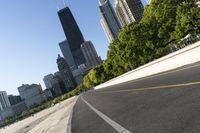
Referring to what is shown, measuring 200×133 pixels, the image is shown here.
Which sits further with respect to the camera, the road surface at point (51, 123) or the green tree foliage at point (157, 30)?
the green tree foliage at point (157, 30)

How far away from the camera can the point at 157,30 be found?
6894 centimetres

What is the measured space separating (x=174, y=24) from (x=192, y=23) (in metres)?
5.79

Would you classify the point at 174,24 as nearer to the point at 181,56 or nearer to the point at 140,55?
the point at 140,55

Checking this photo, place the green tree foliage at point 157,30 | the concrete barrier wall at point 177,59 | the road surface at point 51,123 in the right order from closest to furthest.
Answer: the concrete barrier wall at point 177,59 < the road surface at point 51,123 < the green tree foliage at point 157,30

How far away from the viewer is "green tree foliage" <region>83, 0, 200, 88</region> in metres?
57.5

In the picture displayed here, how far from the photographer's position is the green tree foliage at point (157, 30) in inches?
2265

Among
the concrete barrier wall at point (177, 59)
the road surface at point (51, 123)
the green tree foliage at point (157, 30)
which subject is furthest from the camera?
the green tree foliage at point (157, 30)

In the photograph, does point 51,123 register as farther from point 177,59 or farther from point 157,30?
point 157,30

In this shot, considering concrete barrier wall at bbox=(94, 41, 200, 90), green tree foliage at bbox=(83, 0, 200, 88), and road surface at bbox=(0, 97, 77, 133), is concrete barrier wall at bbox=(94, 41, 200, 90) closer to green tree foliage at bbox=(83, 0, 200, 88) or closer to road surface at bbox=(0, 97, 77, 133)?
road surface at bbox=(0, 97, 77, 133)

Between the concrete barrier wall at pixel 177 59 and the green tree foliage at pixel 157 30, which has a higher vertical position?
the green tree foliage at pixel 157 30

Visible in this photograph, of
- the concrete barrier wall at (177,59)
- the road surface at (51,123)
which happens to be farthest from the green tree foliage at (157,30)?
the concrete barrier wall at (177,59)

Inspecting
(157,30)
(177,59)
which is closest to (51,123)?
(177,59)

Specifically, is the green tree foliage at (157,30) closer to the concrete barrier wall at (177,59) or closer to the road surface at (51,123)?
the road surface at (51,123)

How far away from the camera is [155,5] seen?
68.1 meters
